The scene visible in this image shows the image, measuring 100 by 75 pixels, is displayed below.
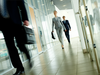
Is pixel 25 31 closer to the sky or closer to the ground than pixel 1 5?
closer to the ground

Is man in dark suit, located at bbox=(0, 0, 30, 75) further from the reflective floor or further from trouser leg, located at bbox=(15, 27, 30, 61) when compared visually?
the reflective floor

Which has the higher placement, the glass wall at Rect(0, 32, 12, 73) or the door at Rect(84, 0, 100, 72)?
the door at Rect(84, 0, 100, 72)

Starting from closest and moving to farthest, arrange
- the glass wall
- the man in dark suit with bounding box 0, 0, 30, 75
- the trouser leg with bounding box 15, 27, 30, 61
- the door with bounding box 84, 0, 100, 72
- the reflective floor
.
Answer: the door with bounding box 84, 0, 100, 72 < the man in dark suit with bounding box 0, 0, 30, 75 < the trouser leg with bounding box 15, 27, 30, 61 < the reflective floor < the glass wall

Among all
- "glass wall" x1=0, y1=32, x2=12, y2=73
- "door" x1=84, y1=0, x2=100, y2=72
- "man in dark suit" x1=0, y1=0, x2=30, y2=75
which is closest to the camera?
"door" x1=84, y1=0, x2=100, y2=72

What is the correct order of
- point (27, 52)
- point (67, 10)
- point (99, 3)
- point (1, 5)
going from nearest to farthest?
point (99, 3), point (1, 5), point (27, 52), point (67, 10)

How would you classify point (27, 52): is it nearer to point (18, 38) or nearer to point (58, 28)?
point (18, 38)

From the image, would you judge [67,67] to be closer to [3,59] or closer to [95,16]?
[95,16]

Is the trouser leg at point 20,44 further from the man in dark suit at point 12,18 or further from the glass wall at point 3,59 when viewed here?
the glass wall at point 3,59

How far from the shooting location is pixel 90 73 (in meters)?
1.76

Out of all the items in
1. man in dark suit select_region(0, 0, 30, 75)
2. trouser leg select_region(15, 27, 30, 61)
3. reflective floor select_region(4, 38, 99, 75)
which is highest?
man in dark suit select_region(0, 0, 30, 75)

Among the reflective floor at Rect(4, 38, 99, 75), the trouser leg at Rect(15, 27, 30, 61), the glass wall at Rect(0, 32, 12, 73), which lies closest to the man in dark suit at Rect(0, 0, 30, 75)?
the trouser leg at Rect(15, 27, 30, 61)

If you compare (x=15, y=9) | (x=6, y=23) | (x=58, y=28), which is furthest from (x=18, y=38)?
(x=58, y=28)

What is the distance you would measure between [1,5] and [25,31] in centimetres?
40

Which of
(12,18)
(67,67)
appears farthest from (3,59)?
(12,18)
